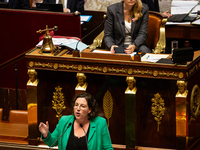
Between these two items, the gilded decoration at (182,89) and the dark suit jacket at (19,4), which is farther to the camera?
the dark suit jacket at (19,4)

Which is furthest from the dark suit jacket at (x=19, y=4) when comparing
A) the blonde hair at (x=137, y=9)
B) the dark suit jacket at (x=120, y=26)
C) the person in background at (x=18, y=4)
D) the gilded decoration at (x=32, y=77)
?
the gilded decoration at (x=32, y=77)

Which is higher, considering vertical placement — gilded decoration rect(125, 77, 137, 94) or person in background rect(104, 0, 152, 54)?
person in background rect(104, 0, 152, 54)

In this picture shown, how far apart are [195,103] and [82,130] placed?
4.56 feet

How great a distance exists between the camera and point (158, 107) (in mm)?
4199

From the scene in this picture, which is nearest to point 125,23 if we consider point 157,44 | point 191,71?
point 157,44

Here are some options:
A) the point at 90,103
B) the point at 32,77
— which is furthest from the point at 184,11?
the point at 90,103

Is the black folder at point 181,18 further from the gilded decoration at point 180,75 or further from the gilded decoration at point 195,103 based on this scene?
the gilded decoration at point 180,75

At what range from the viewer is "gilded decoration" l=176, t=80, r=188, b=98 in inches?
157

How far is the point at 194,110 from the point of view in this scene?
4.32 m

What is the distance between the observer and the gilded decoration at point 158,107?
4180mm

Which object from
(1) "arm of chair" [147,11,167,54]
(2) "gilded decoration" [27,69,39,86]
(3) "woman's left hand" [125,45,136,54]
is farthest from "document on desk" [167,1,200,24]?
(2) "gilded decoration" [27,69,39,86]

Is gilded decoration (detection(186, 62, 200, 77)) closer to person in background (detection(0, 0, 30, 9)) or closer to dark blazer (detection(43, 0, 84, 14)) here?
dark blazer (detection(43, 0, 84, 14))

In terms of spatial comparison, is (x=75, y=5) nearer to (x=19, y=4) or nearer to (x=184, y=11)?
(x=19, y=4)

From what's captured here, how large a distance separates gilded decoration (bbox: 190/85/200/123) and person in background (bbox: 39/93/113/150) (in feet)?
3.69
